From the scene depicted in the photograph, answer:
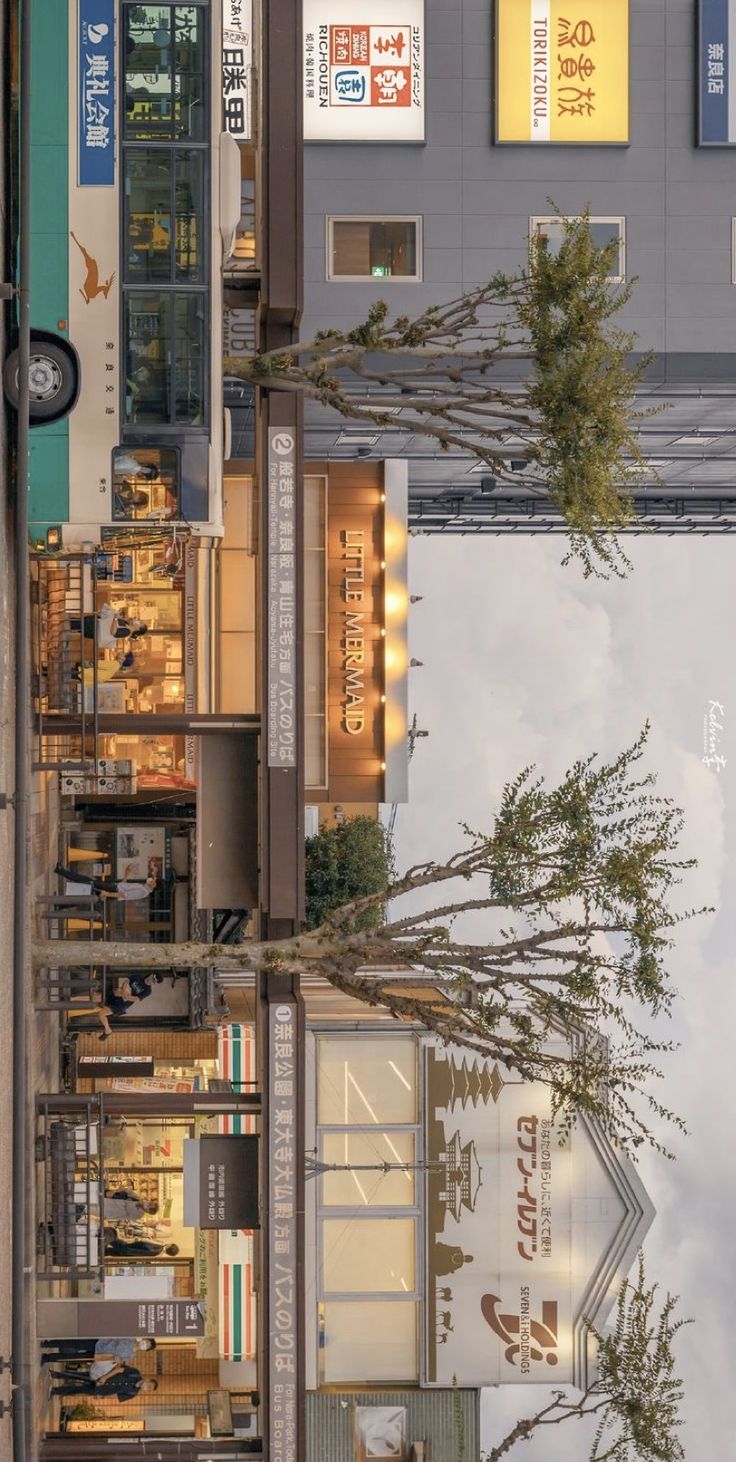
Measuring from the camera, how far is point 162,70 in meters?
18.0

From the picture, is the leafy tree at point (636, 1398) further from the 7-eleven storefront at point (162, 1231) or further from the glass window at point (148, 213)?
the glass window at point (148, 213)

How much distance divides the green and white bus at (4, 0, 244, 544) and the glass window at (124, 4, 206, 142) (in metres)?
0.01

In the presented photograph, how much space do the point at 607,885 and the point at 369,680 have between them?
849cm

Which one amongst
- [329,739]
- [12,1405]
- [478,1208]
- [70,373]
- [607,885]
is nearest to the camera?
[12,1405]

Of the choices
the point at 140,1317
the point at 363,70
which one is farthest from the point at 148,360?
the point at 140,1317

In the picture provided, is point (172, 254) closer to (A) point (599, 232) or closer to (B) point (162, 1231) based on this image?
(A) point (599, 232)

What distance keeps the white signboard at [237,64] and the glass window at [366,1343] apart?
2153 centimetres

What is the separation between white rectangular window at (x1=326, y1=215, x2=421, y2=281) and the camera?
24.3 meters

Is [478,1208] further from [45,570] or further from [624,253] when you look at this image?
[624,253]

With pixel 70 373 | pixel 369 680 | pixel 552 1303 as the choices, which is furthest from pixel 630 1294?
pixel 70 373

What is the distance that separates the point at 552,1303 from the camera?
77.2 ft

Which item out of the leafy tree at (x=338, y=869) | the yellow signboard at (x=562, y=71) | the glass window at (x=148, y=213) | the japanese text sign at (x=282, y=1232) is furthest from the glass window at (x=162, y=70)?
the leafy tree at (x=338, y=869)

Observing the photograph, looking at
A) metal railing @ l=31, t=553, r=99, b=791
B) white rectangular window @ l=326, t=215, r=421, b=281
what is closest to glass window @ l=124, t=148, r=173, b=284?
metal railing @ l=31, t=553, r=99, b=791

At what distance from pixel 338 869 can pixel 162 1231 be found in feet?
43.8
